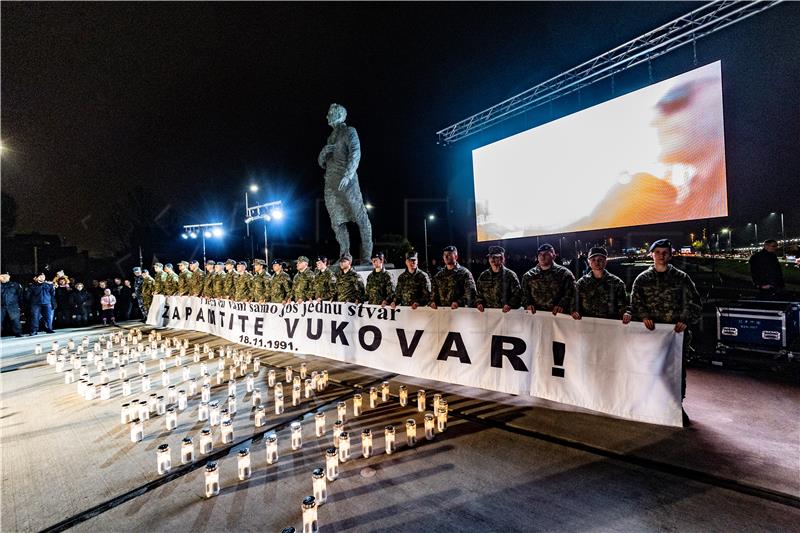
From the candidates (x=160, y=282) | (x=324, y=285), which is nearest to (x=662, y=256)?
(x=324, y=285)

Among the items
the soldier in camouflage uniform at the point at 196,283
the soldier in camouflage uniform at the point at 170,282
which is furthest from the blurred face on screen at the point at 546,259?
the soldier in camouflage uniform at the point at 170,282

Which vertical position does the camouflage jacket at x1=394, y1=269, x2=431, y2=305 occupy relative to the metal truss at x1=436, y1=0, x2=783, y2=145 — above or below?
below

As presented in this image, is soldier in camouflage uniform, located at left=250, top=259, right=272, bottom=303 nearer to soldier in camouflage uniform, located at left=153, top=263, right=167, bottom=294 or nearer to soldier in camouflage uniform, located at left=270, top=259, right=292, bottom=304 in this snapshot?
soldier in camouflage uniform, located at left=270, top=259, right=292, bottom=304

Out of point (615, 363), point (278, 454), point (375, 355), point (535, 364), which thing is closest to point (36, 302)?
point (375, 355)

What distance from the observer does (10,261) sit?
109 ft

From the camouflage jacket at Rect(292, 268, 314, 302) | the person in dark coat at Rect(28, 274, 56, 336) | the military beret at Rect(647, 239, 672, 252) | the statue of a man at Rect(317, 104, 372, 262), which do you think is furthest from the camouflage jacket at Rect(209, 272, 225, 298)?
the military beret at Rect(647, 239, 672, 252)

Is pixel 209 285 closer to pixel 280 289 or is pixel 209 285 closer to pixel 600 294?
pixel 280 289

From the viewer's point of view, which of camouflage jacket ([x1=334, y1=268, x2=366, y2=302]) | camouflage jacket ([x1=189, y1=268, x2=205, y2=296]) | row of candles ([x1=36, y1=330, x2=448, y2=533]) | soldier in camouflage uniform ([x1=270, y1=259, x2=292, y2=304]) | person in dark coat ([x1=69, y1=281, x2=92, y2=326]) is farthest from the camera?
person in dark coat ([x1=69, y1=281, x2=92, y2=326])

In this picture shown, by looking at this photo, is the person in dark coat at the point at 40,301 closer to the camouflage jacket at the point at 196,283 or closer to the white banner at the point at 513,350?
the camouflage jacket at the point at 196,283

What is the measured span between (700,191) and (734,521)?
7.72m

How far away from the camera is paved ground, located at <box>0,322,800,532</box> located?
2.54 metres

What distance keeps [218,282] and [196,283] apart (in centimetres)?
186

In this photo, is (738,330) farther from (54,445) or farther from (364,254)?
(54,445)

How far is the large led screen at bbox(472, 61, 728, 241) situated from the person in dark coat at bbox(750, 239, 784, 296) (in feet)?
3.49
